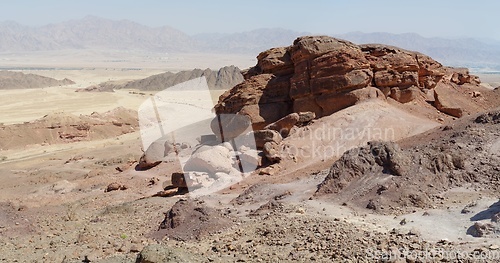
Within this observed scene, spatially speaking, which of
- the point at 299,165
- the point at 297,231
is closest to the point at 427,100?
the point at 299,165

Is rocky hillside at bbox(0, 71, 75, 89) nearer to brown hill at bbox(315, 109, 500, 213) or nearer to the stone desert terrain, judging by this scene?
the stone desert terrain

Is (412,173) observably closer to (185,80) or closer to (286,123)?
(286,123)

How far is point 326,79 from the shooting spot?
19969 mm

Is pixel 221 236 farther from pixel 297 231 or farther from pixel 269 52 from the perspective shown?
pixel 269 52

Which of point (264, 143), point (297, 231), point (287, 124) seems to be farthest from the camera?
point (287, 124)

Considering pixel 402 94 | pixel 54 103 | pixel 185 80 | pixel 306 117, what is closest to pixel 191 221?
pixel 306 117

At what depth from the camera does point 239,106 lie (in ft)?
69.6

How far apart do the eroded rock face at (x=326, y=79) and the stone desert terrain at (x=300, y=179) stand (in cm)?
6

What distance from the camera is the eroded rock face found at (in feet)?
65.2

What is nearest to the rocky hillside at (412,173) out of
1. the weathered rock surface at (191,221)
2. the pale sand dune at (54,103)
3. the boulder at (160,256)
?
the weathered rock surface at (191,221)

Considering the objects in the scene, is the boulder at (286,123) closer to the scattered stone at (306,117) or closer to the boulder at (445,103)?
the scattered stone at (306,117)

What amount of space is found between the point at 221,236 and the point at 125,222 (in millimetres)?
3734

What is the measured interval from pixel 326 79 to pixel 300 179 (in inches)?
254

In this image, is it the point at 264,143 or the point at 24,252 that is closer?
the point at 24,252
